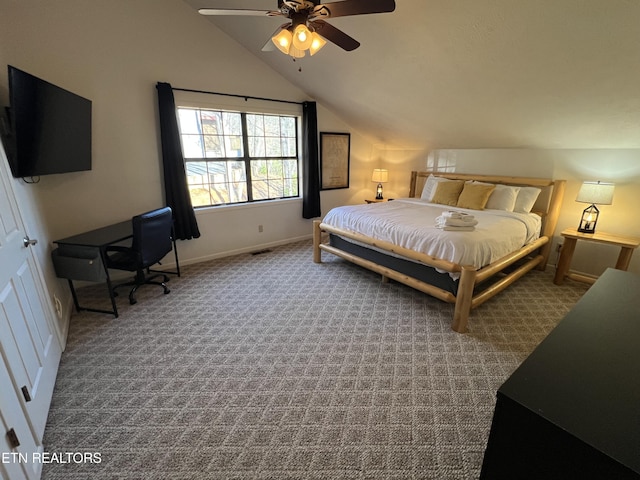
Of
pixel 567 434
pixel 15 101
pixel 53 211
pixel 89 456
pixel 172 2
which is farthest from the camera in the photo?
pixel 172 2

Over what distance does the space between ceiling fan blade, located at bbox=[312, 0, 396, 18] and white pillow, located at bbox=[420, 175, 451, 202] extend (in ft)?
9.62

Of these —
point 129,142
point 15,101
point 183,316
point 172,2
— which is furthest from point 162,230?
point 172,2

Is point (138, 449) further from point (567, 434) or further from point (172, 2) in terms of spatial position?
point (172, 2)

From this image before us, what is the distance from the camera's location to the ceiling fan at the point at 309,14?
5.27 feet

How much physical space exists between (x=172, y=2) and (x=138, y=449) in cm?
415

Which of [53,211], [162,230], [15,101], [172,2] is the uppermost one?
[172,2]

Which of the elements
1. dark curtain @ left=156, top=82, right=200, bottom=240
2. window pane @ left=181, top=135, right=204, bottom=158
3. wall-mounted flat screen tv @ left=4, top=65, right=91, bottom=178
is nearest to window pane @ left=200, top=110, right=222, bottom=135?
window pane @ left=181, top=135, right=204, bottom=158

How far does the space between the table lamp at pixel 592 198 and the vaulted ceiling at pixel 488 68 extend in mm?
502

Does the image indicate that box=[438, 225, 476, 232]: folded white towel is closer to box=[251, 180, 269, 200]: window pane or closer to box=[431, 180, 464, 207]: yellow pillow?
box=[431, 180, 464, 207]: yellow pillow

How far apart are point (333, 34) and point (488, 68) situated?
147 centimetres

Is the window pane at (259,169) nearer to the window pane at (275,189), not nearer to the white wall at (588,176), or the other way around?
the window pane at (275,189)

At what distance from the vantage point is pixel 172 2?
3148 millimetres

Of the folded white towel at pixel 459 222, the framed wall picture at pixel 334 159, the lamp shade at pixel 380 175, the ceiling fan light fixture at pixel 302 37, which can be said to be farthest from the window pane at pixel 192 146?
the folded white towel at pixel 459 222

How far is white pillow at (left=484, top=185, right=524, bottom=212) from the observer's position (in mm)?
3498
